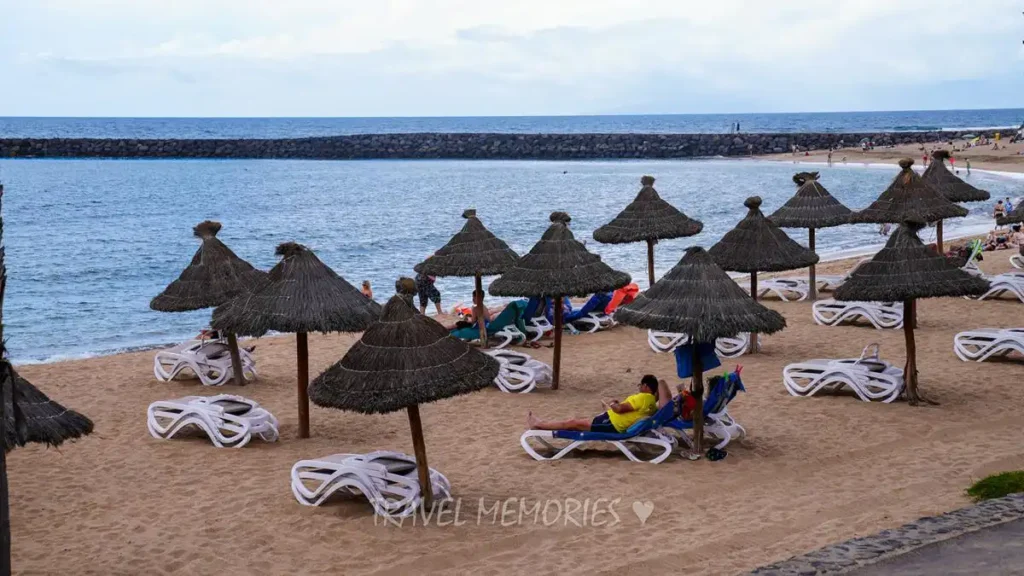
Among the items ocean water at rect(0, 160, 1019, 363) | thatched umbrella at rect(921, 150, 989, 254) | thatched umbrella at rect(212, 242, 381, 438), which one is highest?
thatched umbrella at rect(921, 150, 989, 254)

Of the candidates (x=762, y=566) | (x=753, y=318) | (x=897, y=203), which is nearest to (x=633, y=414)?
(x=753, y=318)

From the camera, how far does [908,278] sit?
10836 mm

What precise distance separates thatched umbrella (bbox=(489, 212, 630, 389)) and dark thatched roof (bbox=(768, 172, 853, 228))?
19.4 feet

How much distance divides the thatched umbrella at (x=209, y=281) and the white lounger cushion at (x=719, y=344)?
537 centimetres

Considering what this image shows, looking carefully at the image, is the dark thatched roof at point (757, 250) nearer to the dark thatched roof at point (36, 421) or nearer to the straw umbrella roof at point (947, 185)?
the straw umbrella roof at point (947, 185)

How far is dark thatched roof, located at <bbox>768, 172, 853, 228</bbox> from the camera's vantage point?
57.6 feet

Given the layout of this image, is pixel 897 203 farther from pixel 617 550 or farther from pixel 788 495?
pixel 617 550

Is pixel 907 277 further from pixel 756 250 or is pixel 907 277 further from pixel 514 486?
pixel 514 486

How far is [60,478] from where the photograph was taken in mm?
9906

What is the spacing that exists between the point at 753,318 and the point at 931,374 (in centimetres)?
428

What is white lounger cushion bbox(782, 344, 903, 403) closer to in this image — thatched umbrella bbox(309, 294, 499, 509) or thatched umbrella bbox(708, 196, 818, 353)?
thatched umbrella bbox(708, 196, 818, 353)

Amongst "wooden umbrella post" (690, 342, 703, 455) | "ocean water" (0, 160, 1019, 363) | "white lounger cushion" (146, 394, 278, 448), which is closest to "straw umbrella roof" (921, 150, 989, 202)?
"ocean water" (0, 160, 1019, 363)

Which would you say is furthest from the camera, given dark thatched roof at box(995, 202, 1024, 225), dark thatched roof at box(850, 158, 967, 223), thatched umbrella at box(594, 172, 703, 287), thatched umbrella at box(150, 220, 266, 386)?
dark thatched roof at box(850, 158, 967, 223)

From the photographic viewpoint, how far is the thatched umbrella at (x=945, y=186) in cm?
1936
